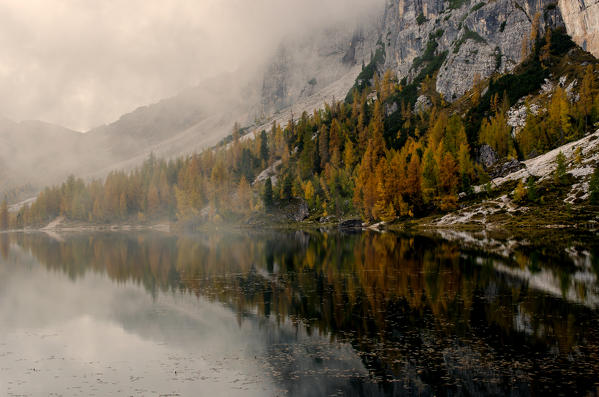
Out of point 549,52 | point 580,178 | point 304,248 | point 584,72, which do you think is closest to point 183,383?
point 304,248

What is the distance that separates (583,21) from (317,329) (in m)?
209

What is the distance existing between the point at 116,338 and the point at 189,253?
52.9 m

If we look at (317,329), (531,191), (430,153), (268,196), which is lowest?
(317,329)

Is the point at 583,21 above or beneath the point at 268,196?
above

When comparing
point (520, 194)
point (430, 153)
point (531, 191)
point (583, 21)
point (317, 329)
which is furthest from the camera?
point (583, 21)

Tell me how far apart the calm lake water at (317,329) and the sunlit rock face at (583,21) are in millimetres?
157915

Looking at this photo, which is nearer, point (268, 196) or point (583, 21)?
point (268, 196)

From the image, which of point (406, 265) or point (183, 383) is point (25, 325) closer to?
point (183, 383)

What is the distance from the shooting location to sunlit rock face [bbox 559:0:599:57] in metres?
170

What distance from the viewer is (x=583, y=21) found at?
177 metres

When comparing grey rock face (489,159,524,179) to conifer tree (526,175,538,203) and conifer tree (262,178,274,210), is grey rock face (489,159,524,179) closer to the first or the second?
conifer tree (526,175,538,203)

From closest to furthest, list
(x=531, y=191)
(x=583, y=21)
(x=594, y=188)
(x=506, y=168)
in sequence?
(x=594, y=188) → (x=531, y=191) → (x=506, y=168) → (x=583, y=21)

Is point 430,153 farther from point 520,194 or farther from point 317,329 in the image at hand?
point 317,329

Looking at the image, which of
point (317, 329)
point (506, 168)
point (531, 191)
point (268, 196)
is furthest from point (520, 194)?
point (268, 196)
